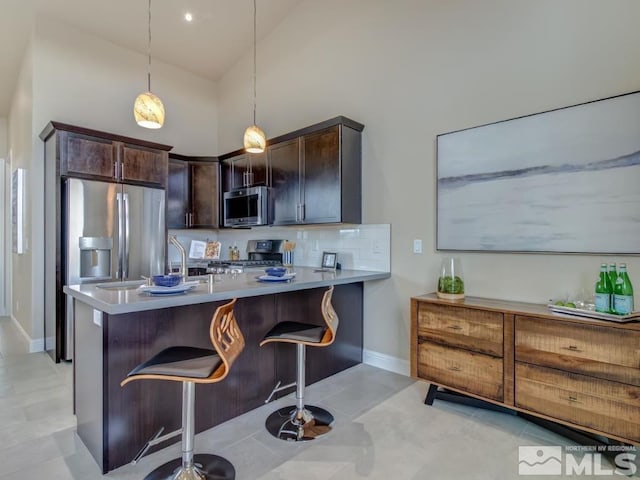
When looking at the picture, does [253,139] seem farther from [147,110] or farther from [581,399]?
[581,399]

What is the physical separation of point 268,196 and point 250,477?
2.74 metres

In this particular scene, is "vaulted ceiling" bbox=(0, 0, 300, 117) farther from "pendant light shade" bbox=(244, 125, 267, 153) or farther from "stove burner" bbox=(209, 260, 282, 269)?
"stove burner" bbox=(209, 260, 282, 269)

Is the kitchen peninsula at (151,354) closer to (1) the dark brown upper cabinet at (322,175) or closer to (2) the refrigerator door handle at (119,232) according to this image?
(1) the dark brown upper cabinet at (322,175)

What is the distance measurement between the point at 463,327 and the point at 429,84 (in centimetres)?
206

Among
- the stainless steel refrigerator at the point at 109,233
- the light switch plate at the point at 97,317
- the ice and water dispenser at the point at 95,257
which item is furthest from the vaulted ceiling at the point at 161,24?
the light switch plate at the point at 97,317

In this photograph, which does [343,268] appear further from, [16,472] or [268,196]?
[16,472]

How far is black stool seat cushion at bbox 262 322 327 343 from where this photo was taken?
212 cm

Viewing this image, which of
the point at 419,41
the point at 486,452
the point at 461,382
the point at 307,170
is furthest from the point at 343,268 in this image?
the point at 419,41

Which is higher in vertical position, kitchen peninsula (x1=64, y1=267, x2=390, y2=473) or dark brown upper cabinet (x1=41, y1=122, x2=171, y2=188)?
dark brown upper cabinet (x1=41, y1=122, x2=171, y2=188)

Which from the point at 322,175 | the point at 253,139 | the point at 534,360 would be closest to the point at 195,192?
the point at 253,139

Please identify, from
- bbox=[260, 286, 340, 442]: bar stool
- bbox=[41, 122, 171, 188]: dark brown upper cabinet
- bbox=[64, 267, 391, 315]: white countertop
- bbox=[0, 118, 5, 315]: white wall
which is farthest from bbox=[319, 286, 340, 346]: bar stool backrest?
bbox=[0, 118, 5, 315]: white wall

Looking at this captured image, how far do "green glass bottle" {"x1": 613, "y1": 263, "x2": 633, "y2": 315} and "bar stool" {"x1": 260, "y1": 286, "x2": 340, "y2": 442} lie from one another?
1595 mm

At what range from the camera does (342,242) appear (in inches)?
144

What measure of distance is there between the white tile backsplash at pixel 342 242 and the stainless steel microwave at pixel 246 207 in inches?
17.5
